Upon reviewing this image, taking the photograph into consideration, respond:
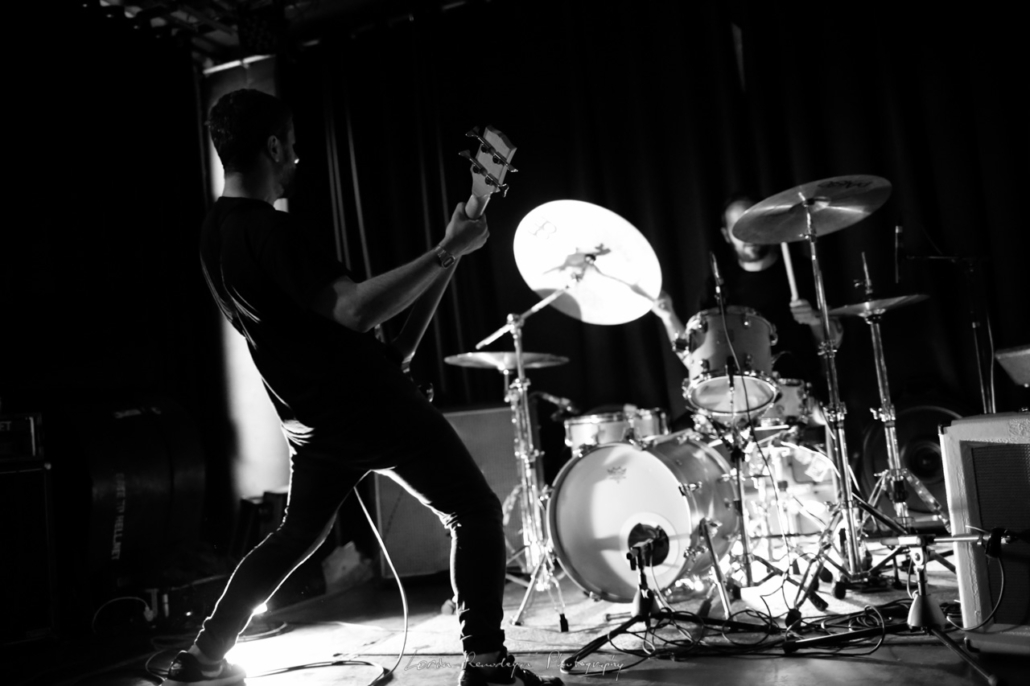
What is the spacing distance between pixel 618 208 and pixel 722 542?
219 centimetres

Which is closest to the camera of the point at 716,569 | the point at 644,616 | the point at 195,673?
the point at 195,673

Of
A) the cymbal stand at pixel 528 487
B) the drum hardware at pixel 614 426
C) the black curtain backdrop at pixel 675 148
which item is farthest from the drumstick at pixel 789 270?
the cymbal stand at pixel 528 487

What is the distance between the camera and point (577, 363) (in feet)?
16.9

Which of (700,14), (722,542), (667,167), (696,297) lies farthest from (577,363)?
(700,14)

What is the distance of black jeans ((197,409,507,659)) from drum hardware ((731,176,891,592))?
5.19 ft

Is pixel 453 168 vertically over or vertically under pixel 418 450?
over

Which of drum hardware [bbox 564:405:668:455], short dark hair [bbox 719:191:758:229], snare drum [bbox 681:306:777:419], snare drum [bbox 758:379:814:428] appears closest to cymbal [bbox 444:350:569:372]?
drum hardware [bbox 564:405:668:455]

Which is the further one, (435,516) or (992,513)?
(435,516)

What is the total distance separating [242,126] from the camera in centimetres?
236

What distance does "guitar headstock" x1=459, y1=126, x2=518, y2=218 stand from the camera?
2.07 meters

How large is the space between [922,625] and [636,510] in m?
1.35

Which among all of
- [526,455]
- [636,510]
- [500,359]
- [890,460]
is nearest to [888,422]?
[890,460]

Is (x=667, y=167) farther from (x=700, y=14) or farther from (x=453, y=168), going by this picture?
(x=453, y=168)

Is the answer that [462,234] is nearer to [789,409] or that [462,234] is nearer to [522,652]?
[522,652]
